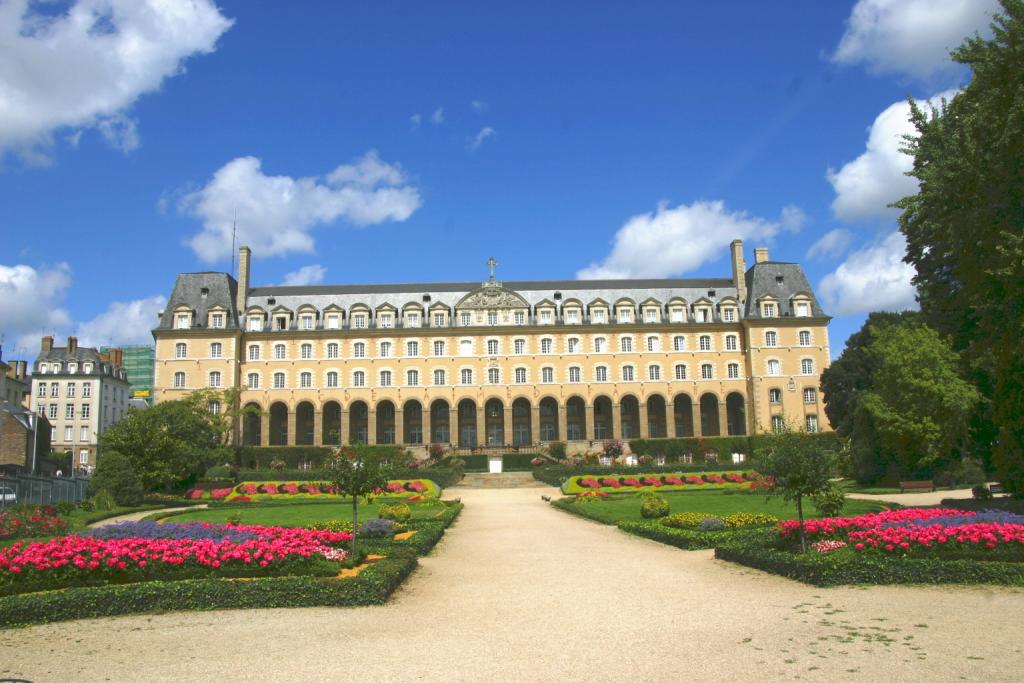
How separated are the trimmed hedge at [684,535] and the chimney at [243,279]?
156 ft

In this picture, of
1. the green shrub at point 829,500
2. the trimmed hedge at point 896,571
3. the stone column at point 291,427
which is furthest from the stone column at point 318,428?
the trimmed hedge at point 896,571

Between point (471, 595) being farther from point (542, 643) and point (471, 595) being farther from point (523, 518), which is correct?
point (523, 518)

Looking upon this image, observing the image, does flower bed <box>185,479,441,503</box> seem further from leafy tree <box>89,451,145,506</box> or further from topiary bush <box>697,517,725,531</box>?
topiary bush <box>697,517,725,531</box>

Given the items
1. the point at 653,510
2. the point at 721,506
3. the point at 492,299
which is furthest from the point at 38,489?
the point at 492,299

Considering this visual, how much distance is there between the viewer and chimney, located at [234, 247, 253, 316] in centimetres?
5938

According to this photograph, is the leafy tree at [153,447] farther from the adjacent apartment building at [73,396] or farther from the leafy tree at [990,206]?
the adjacent apartment building at [73,396]

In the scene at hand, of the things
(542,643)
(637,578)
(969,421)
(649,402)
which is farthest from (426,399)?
(542,643)

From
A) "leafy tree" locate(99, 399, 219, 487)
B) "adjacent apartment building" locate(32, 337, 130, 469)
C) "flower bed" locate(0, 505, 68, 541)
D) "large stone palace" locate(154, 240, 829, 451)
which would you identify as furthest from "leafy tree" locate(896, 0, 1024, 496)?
"adjacent apartment building" locate(32, 337, 130, 469)

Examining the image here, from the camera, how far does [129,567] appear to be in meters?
10.9

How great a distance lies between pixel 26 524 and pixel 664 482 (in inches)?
968

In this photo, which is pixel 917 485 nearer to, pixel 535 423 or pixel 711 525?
pixel 711 525

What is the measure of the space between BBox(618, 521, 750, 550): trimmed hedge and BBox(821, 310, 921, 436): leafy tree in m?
35.0

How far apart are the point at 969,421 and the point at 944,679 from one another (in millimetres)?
23980

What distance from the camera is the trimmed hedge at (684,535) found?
49.9 ft
